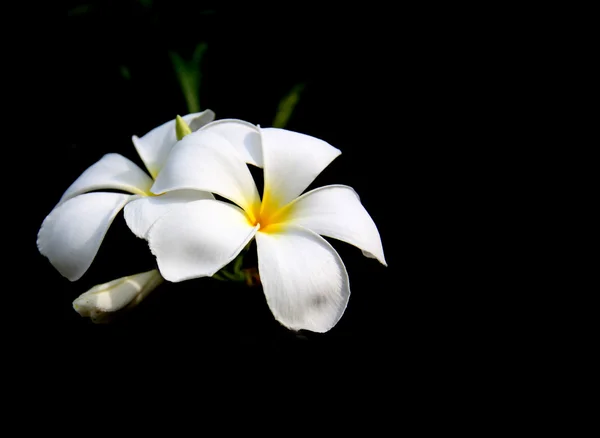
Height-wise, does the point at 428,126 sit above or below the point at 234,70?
below

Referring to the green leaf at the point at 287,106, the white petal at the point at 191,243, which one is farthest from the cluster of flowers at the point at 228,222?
the green leaf at the point at 287,106

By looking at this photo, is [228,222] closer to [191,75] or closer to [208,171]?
[208,171]

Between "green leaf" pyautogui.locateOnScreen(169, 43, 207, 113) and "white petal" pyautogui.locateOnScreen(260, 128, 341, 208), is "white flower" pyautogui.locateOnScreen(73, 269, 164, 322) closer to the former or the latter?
"white petal" pyautogui.locateOnScreen(260, 128, 341, 208)

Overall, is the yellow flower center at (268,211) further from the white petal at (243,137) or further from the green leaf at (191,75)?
the green leaf at (191,75)

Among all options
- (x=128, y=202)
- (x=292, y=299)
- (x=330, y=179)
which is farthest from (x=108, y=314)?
(x=330, y=179)

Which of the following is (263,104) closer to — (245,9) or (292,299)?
(245,9)
